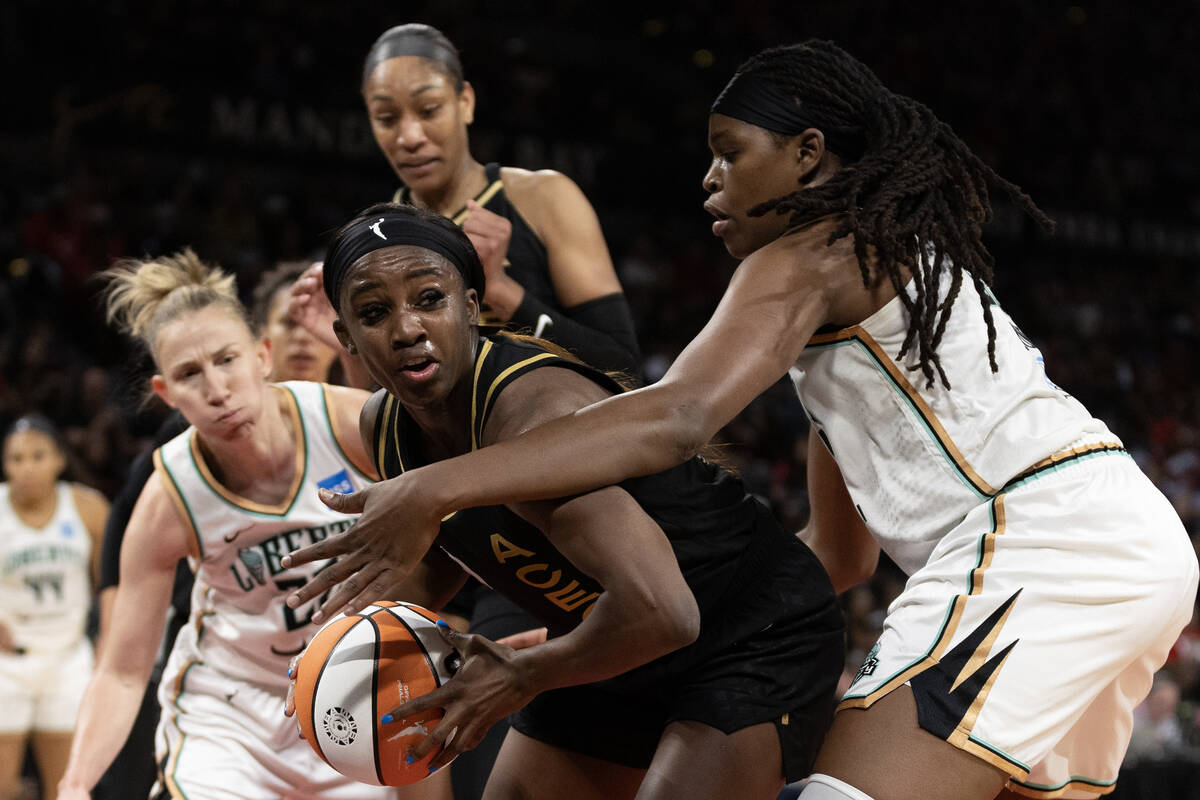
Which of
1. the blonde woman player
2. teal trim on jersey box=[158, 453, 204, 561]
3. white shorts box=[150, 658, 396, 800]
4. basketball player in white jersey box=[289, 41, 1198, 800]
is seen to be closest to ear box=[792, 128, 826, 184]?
basketball player in white jersey box=[289, 41, 1198, 800]

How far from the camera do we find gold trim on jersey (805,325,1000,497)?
2318mm

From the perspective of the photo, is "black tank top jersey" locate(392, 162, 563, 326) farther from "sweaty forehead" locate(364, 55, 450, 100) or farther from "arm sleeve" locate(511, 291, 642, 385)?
"sweaty forehead" locate(364, 55, 450, 100)

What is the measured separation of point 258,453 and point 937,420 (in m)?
1.89

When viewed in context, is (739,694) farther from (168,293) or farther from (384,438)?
(168,293)

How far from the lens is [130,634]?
11.4ft

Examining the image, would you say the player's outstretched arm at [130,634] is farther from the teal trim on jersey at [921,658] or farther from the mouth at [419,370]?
the teal trim on jersey at [921,658]

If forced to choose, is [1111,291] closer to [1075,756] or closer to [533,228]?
[533,228]

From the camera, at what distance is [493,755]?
3.49 metres

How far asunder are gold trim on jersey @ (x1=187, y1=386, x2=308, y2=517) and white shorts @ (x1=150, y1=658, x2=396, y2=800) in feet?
1.75

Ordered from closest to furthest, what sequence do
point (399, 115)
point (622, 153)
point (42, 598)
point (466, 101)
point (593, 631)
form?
point (593, 631)
point (399, 115)
point (466, 101)
point (42, 598)
point (622, 153)

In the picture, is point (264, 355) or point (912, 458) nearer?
point (912, 458)

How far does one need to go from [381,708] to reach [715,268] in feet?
39.7

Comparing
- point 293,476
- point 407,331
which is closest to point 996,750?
point 407,331

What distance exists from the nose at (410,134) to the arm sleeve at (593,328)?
1.87 feet
